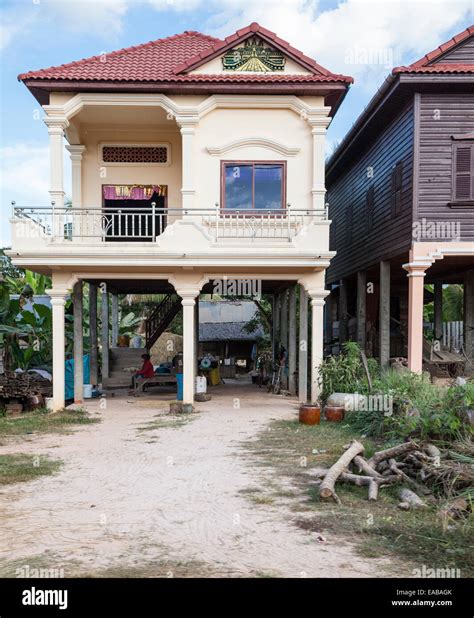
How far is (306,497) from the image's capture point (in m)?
6.23

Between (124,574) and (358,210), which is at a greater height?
(358,210)

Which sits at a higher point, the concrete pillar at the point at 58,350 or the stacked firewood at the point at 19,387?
the concrete pillar at the point at 58,350

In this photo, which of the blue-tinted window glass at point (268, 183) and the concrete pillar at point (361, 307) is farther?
the concrete pillar at point (361, 307)

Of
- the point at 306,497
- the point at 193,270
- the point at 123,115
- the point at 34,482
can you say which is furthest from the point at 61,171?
the point at 306,497

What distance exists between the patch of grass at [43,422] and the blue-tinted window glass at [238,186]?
→ 238 inches

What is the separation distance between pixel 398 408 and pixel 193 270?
5824 millimetres

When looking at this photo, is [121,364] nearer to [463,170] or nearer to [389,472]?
[463,170]

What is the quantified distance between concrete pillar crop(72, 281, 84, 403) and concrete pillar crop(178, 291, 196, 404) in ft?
9.78

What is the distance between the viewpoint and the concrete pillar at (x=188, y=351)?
12781 millimetres

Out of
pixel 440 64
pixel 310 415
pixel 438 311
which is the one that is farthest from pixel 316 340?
pixel 438 311

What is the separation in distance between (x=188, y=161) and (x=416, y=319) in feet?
21.6

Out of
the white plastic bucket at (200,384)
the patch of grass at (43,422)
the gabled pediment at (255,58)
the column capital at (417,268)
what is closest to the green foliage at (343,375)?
the column capital at (417,268)

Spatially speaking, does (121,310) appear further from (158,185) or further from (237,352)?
(158,185)
